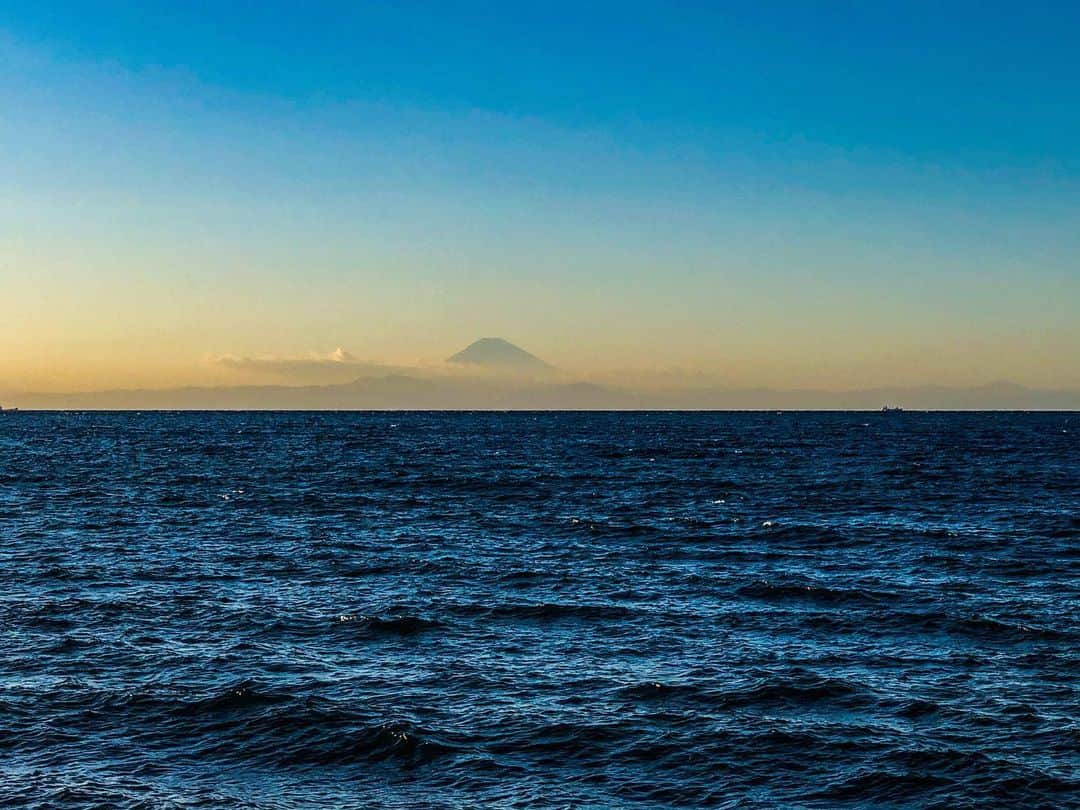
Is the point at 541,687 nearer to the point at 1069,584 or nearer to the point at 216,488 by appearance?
the point at 1069,584

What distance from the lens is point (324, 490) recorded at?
81.9m

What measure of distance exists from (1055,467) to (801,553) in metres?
70.9

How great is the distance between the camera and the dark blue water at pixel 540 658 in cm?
2078

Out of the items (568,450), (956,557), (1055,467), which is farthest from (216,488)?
(1055,467)

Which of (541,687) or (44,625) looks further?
(44,625)

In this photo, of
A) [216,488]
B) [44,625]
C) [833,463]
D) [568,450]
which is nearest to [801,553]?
[44,625]

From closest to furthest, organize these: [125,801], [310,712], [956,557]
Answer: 1. [125,801]
2. [310,712]
3. [956,557]

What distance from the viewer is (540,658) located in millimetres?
29438

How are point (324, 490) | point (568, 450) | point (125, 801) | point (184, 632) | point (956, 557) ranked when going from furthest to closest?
point (568, 450) → point (324, 490) → point (956, 557) → point (184, 632) → point (125, 801)

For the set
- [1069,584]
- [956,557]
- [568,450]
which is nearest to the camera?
[1069,584]

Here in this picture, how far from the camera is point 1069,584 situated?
39812mm

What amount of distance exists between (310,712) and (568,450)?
12516cm

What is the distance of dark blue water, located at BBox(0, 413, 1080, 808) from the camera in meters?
20.8

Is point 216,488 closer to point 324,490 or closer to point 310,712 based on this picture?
point 324,490
